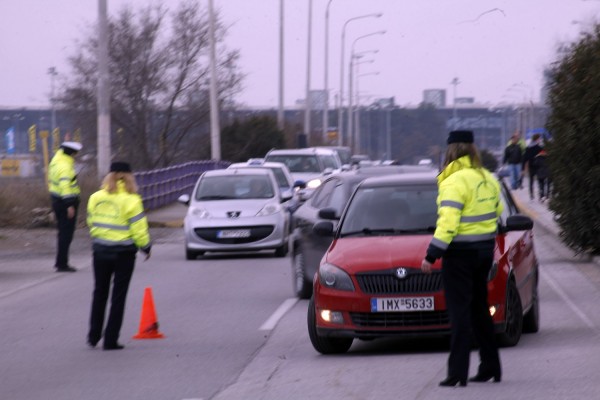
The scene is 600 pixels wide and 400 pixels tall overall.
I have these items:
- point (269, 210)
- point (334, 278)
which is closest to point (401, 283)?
point (334, 278)

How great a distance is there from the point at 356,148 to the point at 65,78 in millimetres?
48364

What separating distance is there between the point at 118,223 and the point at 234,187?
1169cm

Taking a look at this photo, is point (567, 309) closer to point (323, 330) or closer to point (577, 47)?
point (323, 330)

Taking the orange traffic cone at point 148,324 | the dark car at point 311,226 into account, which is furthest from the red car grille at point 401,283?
the dark car at point 311,226

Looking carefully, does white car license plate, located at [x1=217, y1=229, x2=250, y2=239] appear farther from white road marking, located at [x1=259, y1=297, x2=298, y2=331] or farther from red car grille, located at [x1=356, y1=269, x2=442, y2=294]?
red car grille, located at [x1=356, y1=269, x2=442, y2=294]

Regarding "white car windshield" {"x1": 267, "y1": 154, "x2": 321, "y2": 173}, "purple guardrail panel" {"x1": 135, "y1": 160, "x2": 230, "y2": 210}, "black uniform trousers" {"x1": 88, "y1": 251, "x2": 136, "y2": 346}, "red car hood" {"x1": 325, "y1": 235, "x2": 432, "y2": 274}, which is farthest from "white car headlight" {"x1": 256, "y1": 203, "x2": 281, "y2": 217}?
"purple guardrail panel" {"x1": 135, "y1": 160, "x2": 230, "y2": 210}

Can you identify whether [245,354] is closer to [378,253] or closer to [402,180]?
[378,253]

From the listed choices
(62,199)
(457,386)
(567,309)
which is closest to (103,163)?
(62,199)

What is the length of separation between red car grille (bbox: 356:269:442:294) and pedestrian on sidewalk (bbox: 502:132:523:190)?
27.9 metres

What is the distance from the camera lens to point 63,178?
20.6 metres

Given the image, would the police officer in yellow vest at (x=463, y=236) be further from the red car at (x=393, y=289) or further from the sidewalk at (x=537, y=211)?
the sidewalk at (x=537, y=211)

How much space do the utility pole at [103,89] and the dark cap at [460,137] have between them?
77.4 ft

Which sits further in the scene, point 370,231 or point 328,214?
point 328,214

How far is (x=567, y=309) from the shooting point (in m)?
14.7
